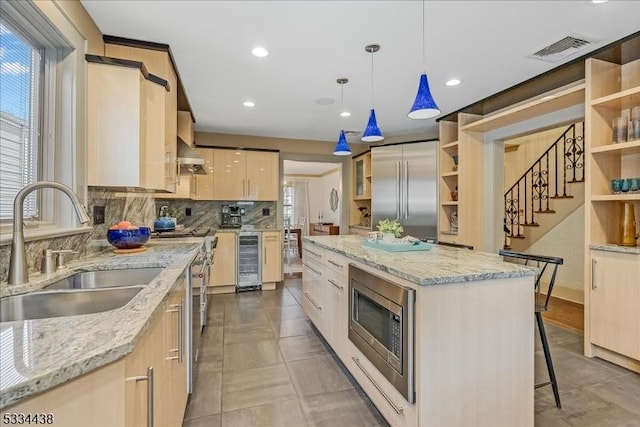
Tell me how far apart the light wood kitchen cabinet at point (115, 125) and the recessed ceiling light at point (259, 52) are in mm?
935

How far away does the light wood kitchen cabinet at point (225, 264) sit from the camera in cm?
477

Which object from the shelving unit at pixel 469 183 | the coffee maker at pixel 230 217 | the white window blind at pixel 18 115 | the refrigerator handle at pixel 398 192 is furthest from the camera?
the coffee maker at pixel 230 217

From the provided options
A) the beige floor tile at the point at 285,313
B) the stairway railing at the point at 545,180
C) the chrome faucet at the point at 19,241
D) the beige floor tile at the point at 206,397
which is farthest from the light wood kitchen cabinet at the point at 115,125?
the stairway railing at the point at 545,180

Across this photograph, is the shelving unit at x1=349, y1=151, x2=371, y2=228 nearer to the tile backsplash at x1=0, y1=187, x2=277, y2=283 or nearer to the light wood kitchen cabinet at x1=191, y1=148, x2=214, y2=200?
the tile backsplash at x1=0, y1=187, x2=277, y2=283

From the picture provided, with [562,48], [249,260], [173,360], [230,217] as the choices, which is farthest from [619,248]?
[230,217]

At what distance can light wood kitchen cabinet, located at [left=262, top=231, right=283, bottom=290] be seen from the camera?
16.5 ft

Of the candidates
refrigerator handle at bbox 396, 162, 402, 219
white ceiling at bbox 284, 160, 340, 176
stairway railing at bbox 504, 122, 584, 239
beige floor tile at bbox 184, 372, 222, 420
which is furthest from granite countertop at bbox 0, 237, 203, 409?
white ceiling at bbox 284, 160, 340, 176

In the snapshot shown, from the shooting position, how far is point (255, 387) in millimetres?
2232

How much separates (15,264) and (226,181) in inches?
156

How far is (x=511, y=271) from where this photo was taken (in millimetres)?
1604

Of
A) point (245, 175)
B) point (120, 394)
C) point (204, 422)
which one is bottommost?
point (204, 422)

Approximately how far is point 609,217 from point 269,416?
128 inches

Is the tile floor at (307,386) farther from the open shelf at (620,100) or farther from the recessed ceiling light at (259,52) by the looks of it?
the recessed ceiling light at (259,52)

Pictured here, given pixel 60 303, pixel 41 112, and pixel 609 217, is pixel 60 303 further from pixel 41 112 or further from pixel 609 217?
pixel 609 217
